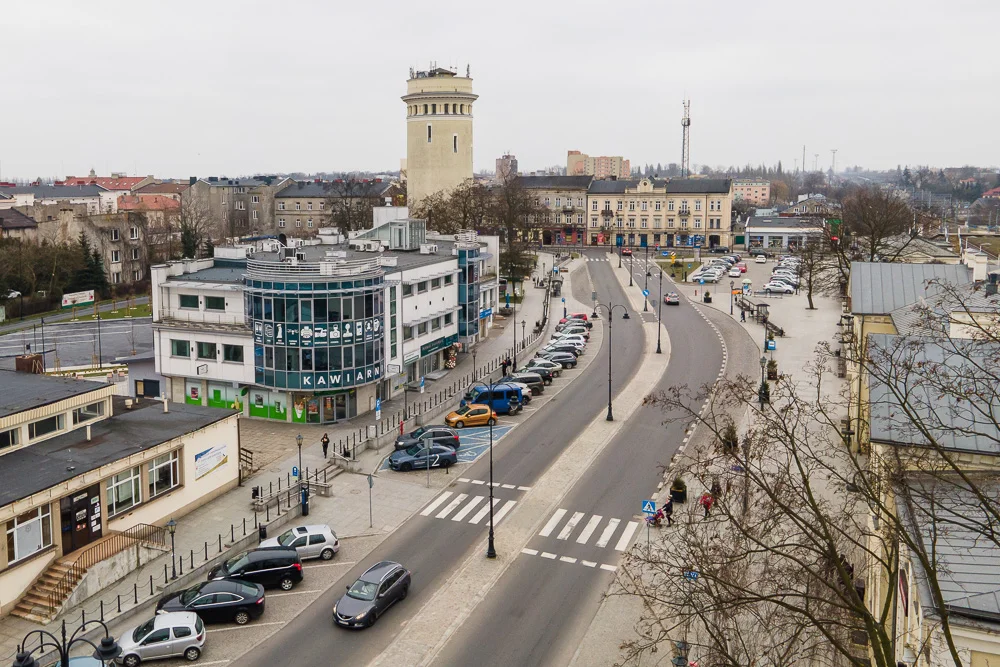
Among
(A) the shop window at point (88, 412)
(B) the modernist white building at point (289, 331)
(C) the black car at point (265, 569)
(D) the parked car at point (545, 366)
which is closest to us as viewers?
(C) the black car at point (265, 569)

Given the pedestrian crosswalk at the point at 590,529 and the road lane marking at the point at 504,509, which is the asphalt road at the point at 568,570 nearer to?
the pedestrian crosswalk at the point at 590,529

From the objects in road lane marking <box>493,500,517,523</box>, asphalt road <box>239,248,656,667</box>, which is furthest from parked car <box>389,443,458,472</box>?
road lane marking <box>493,500,517,523</box>

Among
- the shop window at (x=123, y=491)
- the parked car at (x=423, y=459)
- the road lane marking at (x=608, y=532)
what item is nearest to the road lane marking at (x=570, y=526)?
the road lane marking at (x=608, y=532)

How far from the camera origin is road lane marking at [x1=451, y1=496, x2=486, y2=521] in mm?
31359

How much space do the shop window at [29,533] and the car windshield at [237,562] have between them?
5.30 meters

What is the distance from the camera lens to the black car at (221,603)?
77.7 ft

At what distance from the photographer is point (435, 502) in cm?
3284

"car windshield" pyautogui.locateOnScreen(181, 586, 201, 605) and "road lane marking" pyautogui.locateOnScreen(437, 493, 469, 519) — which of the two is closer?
"car windshield" pyautogui.locateOnScreen(181, 586, 201, 605)

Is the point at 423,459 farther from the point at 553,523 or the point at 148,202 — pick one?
the point at 148,202

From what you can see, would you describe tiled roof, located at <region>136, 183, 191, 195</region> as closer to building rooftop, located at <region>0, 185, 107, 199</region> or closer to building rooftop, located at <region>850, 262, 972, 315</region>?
building rooftop, located at <region>0, 185, 107, 199</region>

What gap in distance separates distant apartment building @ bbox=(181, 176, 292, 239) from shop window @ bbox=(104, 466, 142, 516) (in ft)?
312

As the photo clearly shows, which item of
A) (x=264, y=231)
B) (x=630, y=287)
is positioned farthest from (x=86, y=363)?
(x=264, y=231)

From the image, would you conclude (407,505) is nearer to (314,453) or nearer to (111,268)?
(314,453)

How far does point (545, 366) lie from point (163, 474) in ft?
84.5
